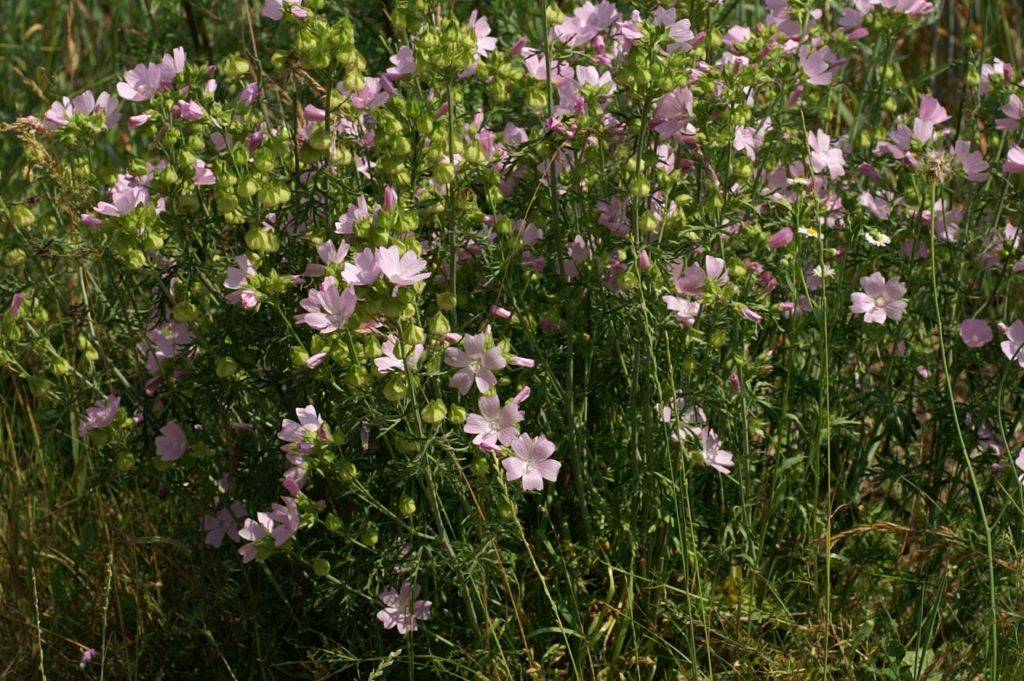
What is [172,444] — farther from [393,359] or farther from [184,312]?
[393,359]

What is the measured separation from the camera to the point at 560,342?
2449 millimetres

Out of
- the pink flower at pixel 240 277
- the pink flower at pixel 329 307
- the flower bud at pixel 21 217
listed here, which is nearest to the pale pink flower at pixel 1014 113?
the pink flower at pixel 329 307

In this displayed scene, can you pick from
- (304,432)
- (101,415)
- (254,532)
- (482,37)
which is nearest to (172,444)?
(101,415)

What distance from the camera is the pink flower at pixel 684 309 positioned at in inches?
81.2

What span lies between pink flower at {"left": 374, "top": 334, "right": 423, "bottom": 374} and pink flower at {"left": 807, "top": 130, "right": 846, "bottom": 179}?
909 mm

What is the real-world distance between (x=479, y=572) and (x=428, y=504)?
14 centimetres

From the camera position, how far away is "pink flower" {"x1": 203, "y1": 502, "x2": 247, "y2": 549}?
2.29 m

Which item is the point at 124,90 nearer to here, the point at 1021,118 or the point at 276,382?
the point at 276,382

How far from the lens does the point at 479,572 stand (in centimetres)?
214

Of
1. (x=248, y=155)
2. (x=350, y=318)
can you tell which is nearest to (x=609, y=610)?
(x=350, y=318)

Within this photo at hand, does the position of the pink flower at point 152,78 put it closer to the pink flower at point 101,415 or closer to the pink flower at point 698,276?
the pink flower at point 101,415

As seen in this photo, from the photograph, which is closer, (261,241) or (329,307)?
(329,307)

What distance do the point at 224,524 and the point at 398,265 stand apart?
0.75 metres

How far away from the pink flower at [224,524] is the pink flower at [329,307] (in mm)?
556
